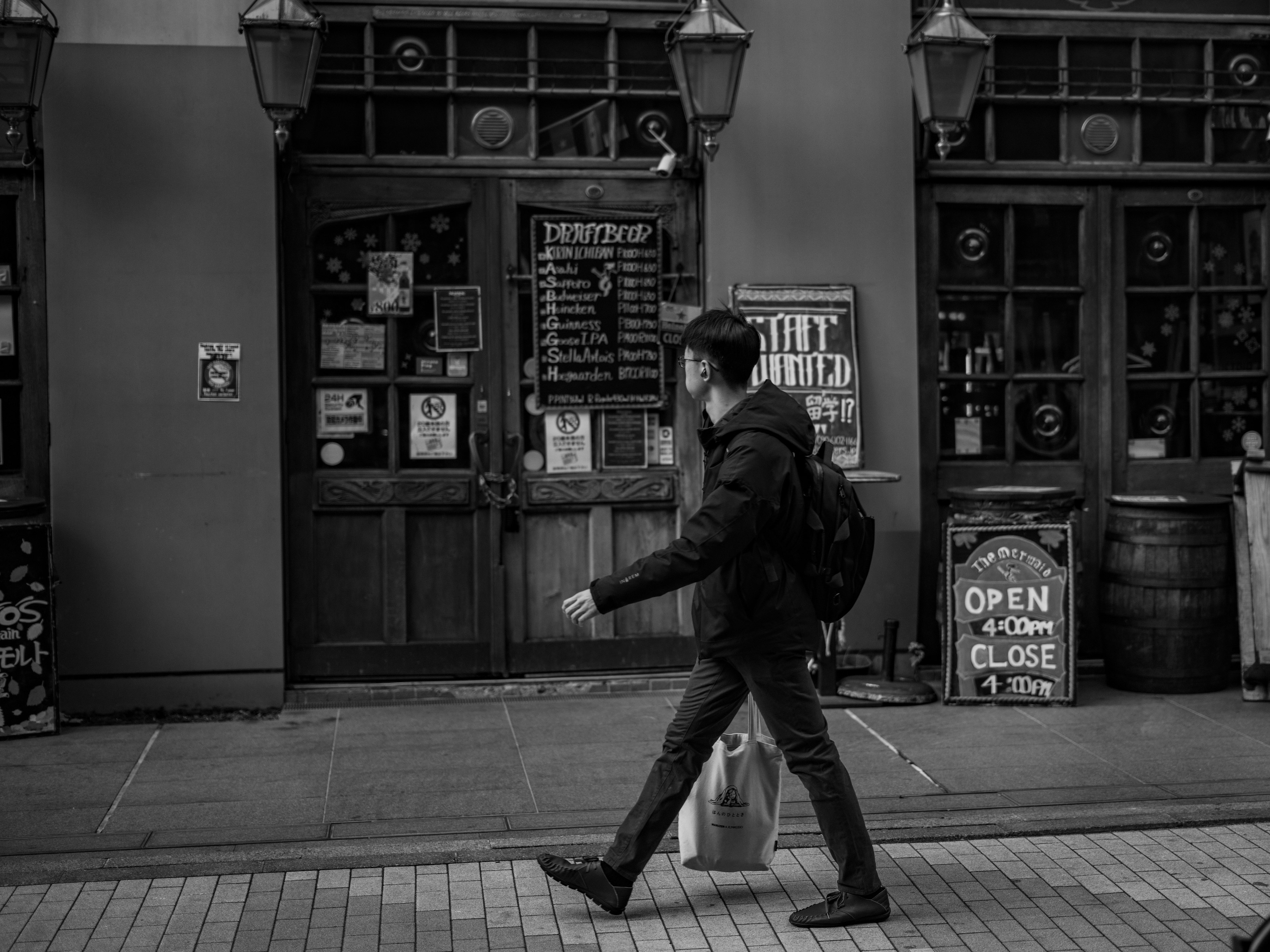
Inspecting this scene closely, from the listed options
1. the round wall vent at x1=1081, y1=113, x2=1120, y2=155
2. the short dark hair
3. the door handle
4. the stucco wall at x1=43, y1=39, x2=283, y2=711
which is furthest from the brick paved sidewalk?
the round wall vent at x1=1081, y1=113, x2=1120, y2=155

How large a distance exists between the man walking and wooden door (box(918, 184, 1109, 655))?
370 centimetres

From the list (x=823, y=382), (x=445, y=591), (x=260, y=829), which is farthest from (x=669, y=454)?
(x=260, y=829)

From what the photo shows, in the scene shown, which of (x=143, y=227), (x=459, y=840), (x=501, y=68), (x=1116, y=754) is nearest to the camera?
(x=459, y=840)

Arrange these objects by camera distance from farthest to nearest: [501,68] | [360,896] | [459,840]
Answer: [501,68] → [459,840] → [360,896]

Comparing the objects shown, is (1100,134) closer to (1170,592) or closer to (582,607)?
(1170,592)

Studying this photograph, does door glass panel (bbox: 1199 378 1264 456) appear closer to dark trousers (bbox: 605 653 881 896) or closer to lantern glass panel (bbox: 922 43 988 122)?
lantern glass panel (bbox: 922 43 988 122)

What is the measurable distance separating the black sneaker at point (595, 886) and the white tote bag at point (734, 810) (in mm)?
263

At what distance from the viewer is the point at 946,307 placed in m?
8.36

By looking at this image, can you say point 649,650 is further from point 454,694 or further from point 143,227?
point 143,227

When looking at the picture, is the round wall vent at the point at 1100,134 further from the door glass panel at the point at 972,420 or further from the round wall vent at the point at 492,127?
the round wall vent at the point at 492,127

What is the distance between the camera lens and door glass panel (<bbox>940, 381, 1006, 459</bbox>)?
8.37 m

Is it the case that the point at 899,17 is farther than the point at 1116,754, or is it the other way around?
the point at 899,17

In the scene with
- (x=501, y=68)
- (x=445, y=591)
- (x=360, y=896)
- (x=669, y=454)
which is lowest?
(x=360, y=896)

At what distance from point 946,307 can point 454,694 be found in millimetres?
3512
